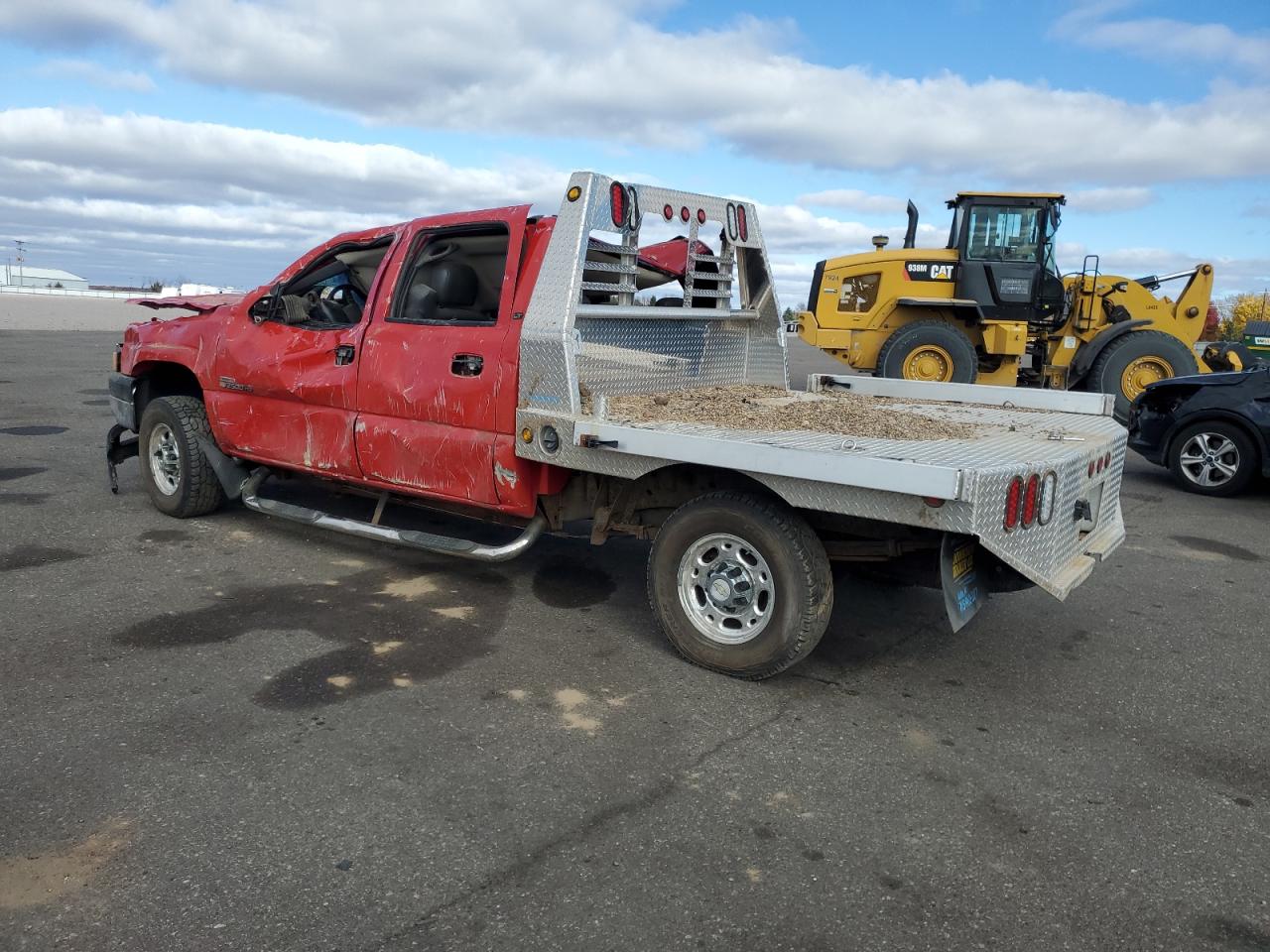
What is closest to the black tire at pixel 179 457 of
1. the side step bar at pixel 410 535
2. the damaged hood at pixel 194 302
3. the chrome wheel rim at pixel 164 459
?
the chrome wheel rim at pixel 164 459

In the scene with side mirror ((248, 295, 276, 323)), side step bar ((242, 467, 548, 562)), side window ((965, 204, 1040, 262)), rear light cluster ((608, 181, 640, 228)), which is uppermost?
side window ((965, 204, 1040, 262))

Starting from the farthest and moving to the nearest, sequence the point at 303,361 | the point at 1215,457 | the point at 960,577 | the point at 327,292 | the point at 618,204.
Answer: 1. the point at 1215,457
2. the point at 327,292
3. the point at 303,361
4. the point at 618,204
5. the point at 960,577

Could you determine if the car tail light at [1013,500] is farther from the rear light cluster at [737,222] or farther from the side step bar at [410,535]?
the rear light cluster at [737,222]

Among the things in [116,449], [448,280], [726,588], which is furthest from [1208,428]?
[116,449]

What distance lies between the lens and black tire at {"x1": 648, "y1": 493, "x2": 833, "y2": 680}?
403cm

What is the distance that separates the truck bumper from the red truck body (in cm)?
38

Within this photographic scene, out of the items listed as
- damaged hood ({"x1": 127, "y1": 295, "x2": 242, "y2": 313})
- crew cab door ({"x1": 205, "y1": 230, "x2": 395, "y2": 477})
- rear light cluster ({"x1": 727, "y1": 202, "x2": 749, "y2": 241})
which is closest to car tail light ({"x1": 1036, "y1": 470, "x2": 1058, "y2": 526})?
rear light cluster ({"x1": 727, "y1": 202, "x2": 749, "y2": 241})

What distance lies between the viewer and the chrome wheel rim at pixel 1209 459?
8.85m

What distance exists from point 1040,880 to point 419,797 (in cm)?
195

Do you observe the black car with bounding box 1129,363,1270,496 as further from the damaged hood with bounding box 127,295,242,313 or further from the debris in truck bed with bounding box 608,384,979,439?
the damaged hood with bounding box 127,295,242,313

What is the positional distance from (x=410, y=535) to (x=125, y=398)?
3.06 metres

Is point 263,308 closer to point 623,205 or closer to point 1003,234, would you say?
point 623,205

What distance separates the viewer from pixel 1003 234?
14.0 metres

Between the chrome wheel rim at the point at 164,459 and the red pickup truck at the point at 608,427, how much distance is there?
0.07ft
